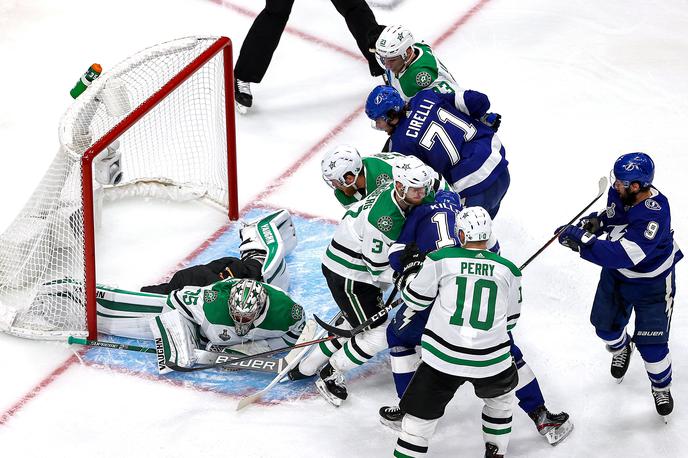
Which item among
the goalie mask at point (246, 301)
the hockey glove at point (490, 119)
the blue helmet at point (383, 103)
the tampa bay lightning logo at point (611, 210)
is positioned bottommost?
the goalie mask at point (246, 301)

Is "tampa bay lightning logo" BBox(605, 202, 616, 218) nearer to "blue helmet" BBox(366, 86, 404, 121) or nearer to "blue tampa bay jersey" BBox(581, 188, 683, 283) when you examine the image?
"blue tampa bay jersey" BBox(581, 188, 683, 283)

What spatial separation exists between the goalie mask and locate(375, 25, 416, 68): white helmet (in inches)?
48.6

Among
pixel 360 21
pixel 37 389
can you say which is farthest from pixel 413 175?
pixel 360 21

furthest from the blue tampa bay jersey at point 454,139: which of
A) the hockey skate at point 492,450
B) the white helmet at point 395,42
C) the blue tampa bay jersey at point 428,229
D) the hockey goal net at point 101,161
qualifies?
the hockey skate at point 492,450

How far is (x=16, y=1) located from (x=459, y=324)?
4.58 metres

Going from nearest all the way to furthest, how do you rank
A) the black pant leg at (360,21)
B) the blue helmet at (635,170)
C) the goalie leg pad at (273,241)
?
1. the blue helmet at (635,170)
2. the goalie leg pad at (273,241)
3. the black pant leg at (360,21)

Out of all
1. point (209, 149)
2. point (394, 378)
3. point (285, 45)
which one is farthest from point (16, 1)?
point (394, 378)

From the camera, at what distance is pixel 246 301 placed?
17.3 ft

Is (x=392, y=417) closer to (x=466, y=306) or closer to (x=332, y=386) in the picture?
(x=332, y=386)

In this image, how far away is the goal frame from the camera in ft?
17.7

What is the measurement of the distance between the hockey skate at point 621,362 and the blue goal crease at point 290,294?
0.98m

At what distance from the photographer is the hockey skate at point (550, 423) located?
522 centimetres

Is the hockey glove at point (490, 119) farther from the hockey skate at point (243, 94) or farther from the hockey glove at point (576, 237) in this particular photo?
the hockey skate at point (243, 94)

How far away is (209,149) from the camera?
6633mm
